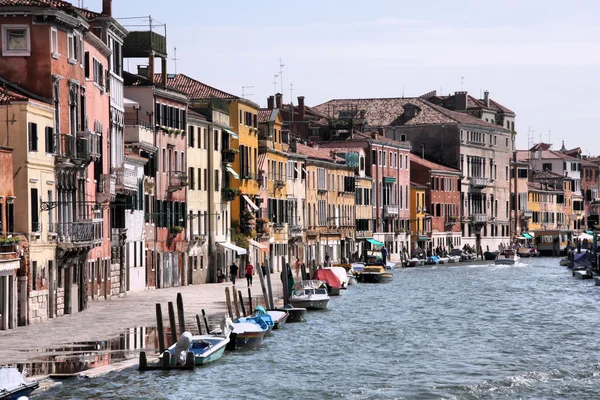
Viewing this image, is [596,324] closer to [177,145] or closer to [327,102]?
[177,145]

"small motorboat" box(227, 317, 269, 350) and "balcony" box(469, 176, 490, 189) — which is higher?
"balcony" box(469, 176, 490, 189)

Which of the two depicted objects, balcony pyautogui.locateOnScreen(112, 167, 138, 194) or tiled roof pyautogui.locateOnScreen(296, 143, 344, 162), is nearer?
balcony pyautogui.locateOnScreen(112, 167, 138, 194)

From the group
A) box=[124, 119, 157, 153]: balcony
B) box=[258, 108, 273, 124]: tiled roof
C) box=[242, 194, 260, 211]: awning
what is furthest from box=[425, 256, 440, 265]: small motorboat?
box=[124, 119, 157, 153]: balcony

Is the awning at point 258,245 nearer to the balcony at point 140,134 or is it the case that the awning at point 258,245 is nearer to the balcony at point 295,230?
the balcony at point 295,230

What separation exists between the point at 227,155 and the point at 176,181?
887 centimetres

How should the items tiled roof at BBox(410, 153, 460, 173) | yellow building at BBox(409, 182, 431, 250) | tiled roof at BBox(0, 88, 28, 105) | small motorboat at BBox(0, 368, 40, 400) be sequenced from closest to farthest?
small motorboat at BBox(0, 368, 40, 400)
tiled roof at BBox(0, 88, 28, 105)
yellow building at BBox(409, 182, 431, 250)
tiled roof at BBox(410, 153, 460, 173)

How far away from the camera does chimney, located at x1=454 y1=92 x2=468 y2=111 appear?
141m

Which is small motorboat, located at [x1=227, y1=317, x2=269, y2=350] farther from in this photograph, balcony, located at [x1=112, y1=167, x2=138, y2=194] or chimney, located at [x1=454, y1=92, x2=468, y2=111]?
chimney, located at [x1=454, y1=92, x2=468, y2=111]

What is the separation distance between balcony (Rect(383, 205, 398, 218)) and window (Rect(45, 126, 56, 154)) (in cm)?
7075

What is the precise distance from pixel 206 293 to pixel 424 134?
243 feet

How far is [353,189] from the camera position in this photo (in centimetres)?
10112

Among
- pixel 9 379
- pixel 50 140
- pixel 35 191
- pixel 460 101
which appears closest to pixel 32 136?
pixel 35 191

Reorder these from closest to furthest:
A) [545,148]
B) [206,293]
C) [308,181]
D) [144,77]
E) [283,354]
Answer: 1. [283,354]
2. [206,293]
3. [144,77]
4. [308,181]
5. [545,148]

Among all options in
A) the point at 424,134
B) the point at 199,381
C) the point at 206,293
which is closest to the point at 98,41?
the point at 206,293
